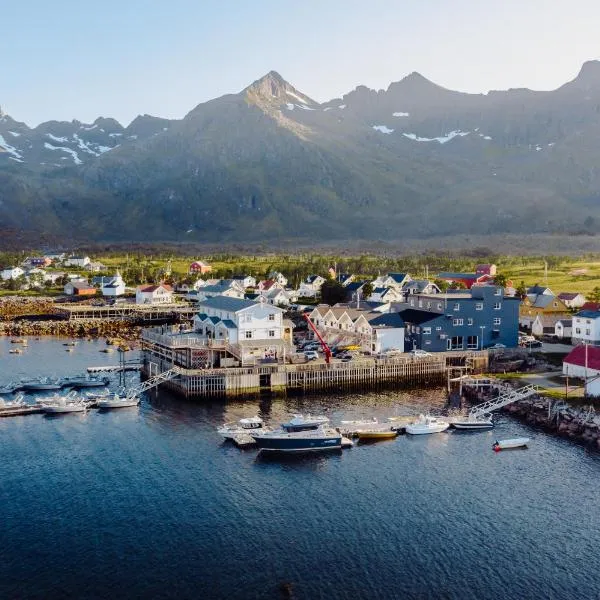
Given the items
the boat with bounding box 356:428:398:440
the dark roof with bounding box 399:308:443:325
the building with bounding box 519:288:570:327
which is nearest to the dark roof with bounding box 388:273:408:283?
the building with bounding box 519:288:570:327

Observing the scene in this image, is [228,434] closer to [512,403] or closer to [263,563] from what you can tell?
[263,563]

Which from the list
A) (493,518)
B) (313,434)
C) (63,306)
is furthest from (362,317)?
(63,306)

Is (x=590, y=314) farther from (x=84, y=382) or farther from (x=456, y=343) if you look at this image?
(x=84, y=382)

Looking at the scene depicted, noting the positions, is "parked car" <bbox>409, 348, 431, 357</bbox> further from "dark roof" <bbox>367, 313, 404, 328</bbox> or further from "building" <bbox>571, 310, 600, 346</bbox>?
"building" <bbox>571, 310, 600, 346</bbox>

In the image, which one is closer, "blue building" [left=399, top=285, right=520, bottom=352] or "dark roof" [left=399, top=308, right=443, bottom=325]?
"blue building" [left=399, top=285, right=520, bottom=352]

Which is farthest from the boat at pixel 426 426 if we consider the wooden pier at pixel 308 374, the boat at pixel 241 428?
the wooden pier at pixel 308 374

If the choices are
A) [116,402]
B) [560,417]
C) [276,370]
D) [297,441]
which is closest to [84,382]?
[116,402]
